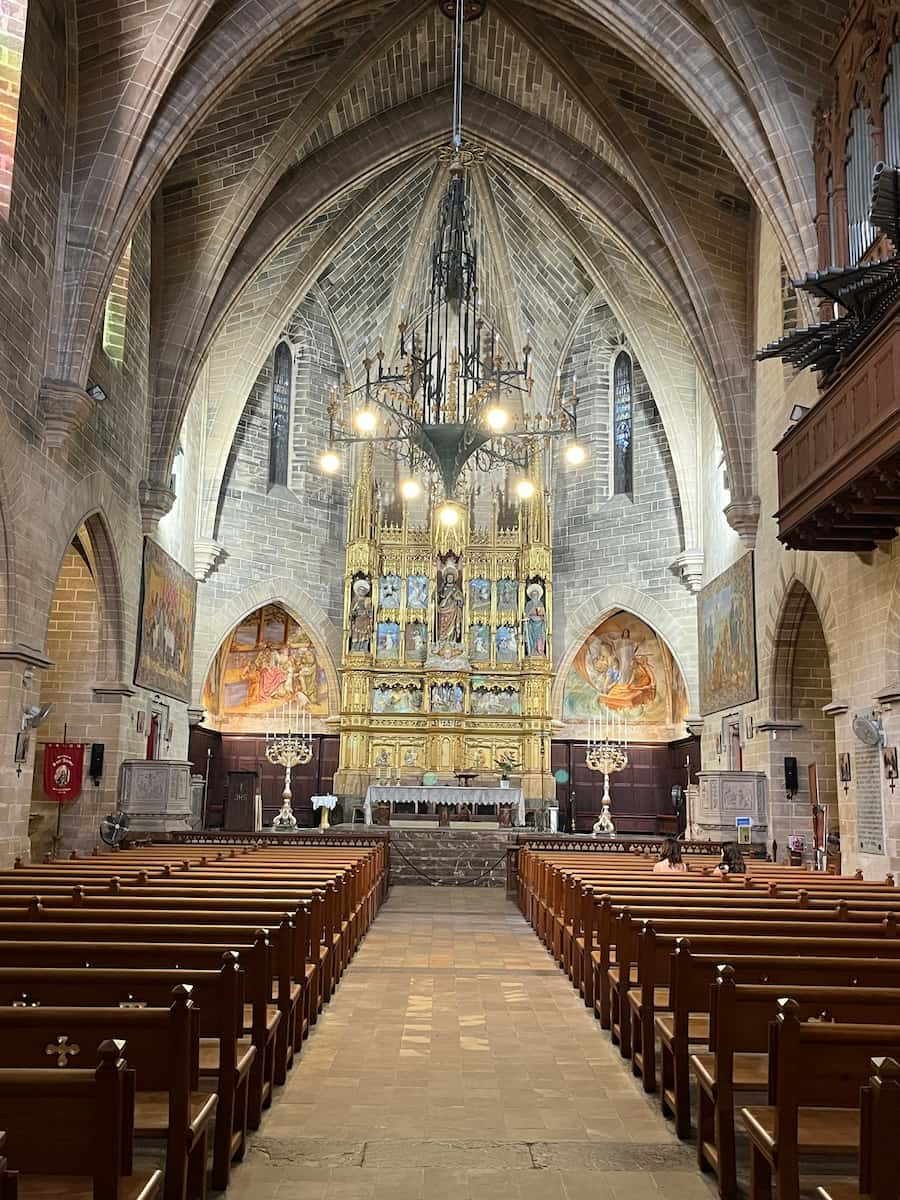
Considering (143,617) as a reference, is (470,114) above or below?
above

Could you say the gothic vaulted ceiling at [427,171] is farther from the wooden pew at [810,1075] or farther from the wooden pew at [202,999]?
the wooden pew at [810,1075]

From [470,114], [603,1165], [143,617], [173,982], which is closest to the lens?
[173,982]

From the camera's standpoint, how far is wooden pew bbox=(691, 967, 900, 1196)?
4.42 meters

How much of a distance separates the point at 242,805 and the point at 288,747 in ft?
9.21

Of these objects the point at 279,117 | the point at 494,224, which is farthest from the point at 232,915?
the point at 494,224

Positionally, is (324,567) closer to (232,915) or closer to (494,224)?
(494,224)

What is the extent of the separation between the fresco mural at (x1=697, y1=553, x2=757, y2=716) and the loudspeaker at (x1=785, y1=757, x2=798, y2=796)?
1.51m

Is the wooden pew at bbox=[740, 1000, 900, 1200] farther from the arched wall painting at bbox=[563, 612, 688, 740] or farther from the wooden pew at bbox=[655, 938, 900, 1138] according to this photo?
A: the arched wall painting at bbox=[563, 612, 688, 740]

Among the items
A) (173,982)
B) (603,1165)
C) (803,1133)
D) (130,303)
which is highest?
(130,303)

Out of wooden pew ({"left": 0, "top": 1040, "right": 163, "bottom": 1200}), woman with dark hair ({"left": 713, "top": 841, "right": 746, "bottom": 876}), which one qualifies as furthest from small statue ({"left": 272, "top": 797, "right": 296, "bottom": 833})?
wooden pew ({"left": 0, "top": 1040, "right": 163, "bottom": 1200})

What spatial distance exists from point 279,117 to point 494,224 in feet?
30.8

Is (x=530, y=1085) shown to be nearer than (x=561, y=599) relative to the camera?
Yes

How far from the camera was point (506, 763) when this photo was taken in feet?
87.5

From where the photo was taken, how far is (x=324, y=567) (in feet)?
94.9
